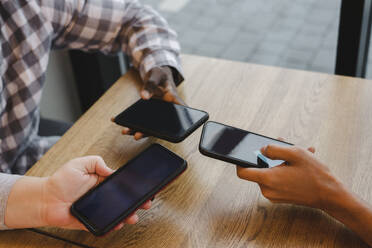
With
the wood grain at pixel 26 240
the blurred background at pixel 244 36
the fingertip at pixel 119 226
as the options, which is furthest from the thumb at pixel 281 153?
the blurred background at pixel 244 36

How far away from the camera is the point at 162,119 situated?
2.92ft

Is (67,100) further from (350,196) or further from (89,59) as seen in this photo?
(350,196)

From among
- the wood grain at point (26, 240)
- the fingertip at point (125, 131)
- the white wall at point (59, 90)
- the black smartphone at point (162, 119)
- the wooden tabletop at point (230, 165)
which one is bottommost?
the white wall at point (59, 90)

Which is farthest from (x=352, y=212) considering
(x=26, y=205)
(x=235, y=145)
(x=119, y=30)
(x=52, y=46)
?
(x=52, y=46)

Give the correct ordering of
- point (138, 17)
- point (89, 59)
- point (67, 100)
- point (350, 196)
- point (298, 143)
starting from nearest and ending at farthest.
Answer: point (350, 196)
point (298, 143)
point (138, 17)
point (89, 59)
point (67, 100)

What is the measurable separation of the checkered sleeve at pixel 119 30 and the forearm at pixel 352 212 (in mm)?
529

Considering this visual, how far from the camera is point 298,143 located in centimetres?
86

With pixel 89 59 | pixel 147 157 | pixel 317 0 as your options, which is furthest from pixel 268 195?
pixel 317 0

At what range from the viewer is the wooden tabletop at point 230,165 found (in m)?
0.72

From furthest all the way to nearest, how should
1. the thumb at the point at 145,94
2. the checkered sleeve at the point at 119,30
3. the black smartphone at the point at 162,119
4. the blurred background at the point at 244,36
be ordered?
the blurred background at the point at 244,36 → the checkered sleeve at the point at 119,30 → the thumb at the point at 145,94 → the black smartphone at the point at 162,119

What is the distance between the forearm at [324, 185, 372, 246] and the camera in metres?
0.68

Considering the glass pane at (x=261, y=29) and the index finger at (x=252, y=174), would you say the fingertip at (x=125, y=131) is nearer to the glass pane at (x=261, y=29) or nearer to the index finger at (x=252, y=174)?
the index finger at (x=252, y=174)

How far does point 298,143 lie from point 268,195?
0.60 feet

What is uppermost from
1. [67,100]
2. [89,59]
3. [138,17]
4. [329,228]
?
[138,17]
